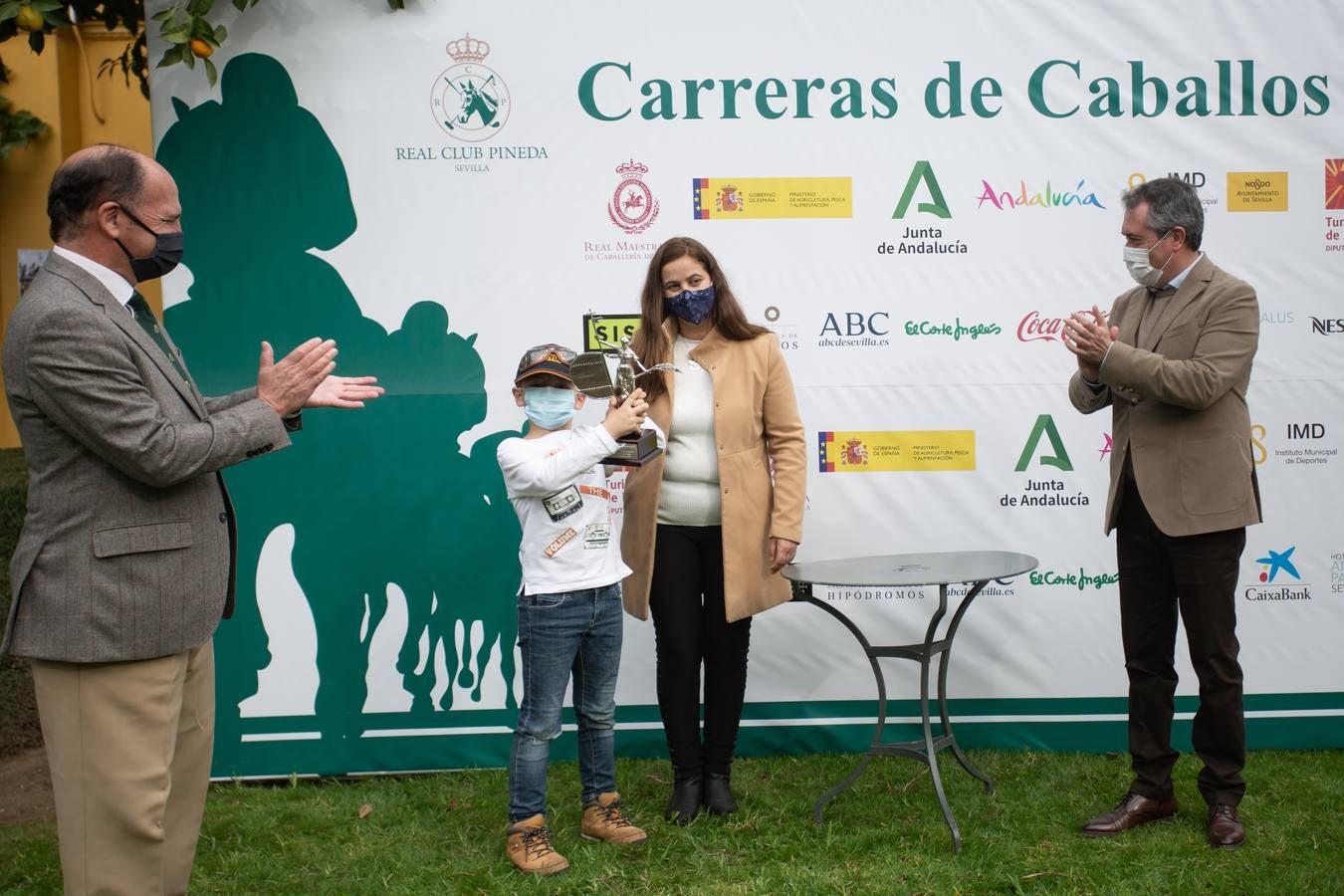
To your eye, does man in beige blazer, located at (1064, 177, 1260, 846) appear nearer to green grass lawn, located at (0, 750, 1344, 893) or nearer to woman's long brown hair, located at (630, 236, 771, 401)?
green grass lawn, located at (0, 750, 1344, 893)

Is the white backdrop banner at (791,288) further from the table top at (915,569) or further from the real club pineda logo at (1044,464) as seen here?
the table top at (915,569)

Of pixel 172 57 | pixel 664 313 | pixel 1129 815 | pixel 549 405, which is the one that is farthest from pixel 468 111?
pixel 1129 815

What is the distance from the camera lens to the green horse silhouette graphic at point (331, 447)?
4.08 m

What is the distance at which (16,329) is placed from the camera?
2.27 m

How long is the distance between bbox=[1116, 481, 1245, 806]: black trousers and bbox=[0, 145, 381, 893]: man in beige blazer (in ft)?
8.09

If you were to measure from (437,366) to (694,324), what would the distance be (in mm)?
1114

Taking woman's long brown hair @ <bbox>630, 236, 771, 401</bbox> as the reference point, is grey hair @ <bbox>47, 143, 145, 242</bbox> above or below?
above

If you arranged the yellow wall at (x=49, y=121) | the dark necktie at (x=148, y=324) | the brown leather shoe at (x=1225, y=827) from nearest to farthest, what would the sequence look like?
the dark necktie at (x=148, y=324) < the brown leather shoe at (x=1225, y=827) < the yellow wall at (x=49, y=121)

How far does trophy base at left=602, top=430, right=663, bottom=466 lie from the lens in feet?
10.1

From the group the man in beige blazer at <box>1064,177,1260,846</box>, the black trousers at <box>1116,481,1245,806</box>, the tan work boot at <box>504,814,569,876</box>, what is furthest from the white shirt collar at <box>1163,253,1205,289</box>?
the tan work boot at <box>504,814,569,876</box>

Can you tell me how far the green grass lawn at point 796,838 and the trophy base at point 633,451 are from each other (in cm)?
115

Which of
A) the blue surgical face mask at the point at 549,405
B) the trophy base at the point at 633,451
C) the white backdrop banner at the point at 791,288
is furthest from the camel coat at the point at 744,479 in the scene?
the white backdrop banner at the point at 791,288

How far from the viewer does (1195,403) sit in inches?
125

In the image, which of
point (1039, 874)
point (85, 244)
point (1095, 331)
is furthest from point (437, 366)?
point (1039, 874)
